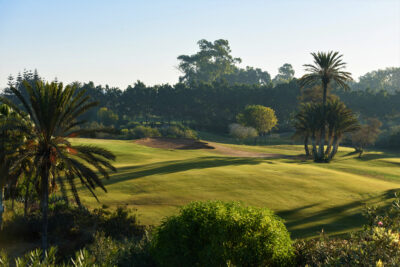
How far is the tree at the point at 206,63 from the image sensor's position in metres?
191

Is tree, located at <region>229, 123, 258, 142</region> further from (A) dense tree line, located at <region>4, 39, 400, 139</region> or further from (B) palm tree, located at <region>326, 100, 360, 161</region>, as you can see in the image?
(B) palm tree, located at <region>326, 100, 360, 161</region>

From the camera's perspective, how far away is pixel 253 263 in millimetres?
10867

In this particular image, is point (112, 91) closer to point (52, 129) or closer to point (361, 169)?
point (361, 169)

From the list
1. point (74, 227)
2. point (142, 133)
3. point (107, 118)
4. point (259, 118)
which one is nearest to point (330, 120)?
point (259, 118)

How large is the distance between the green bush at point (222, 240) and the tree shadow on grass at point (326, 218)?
21.9 ft

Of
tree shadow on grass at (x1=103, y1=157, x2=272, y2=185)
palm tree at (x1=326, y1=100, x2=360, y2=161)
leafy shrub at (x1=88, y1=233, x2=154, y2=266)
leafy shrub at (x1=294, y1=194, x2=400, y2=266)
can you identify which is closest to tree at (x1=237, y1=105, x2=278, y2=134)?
palm tree at (x1=326, y1=100, x2=360, y2=161)

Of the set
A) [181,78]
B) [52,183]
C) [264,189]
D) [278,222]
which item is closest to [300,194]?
[264,189]

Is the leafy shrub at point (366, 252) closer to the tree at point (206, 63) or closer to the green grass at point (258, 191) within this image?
the green grass at point (258, 191)

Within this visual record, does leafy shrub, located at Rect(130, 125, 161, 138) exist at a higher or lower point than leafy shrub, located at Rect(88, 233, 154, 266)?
higher

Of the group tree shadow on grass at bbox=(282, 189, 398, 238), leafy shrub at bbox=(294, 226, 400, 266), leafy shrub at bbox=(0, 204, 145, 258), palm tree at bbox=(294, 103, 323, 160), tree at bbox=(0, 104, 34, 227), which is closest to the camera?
leafy shrub at bbox=(294, 226, 400, 266)

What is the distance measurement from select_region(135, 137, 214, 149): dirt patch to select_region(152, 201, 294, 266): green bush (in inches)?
1826

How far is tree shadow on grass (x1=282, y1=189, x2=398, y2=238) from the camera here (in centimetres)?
1797

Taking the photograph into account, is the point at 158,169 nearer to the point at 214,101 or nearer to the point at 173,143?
the point at 173,143

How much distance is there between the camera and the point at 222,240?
10688 mm
